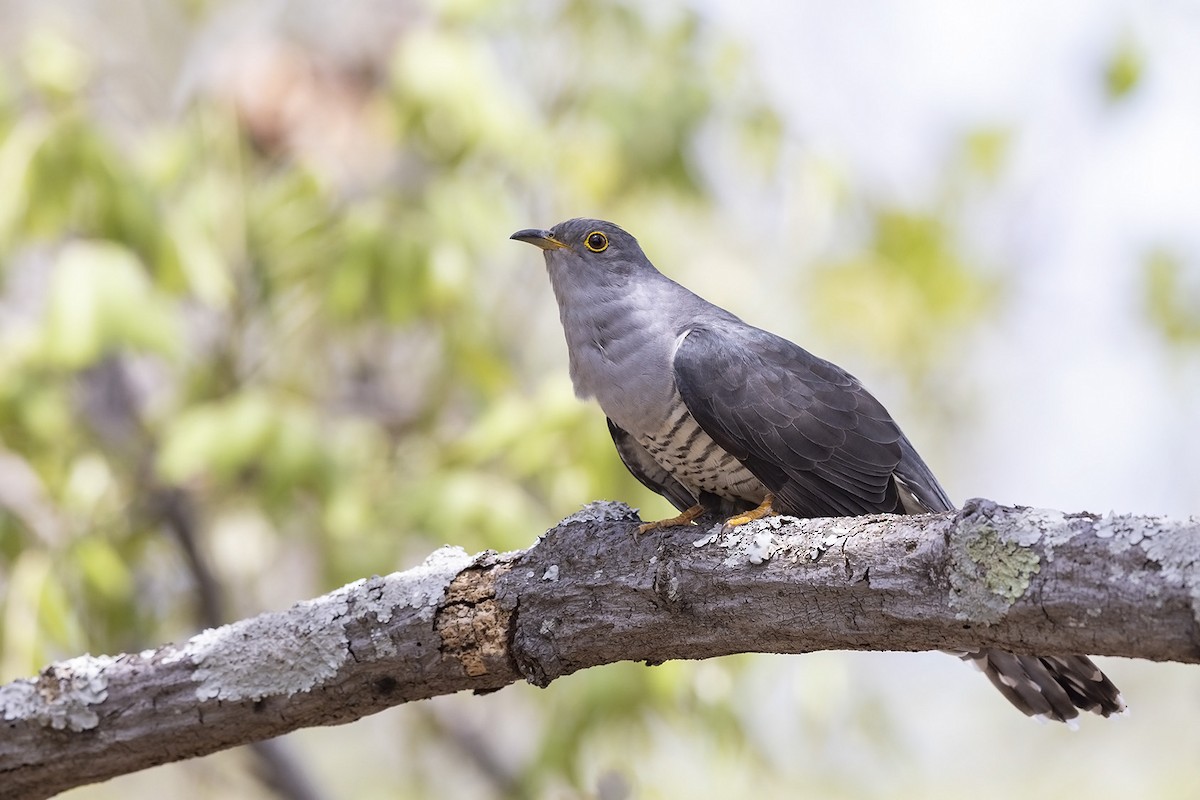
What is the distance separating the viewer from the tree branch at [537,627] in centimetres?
221

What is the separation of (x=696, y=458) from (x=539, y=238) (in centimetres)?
103

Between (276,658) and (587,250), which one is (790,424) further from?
(276,658)

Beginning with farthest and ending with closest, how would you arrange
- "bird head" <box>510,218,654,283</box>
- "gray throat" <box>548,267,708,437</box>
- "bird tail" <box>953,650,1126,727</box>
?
"bird head" <box>510,218,654,283</box>
"gray throat" <box>548,267,708,437</box>
"bird tail" <box>953,650,1126,727</box>

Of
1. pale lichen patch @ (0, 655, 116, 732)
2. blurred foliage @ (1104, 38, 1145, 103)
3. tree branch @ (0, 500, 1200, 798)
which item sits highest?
blurred foliage @ (1104, 38, 1145, 103)

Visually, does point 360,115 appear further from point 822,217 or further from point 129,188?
point 822,217

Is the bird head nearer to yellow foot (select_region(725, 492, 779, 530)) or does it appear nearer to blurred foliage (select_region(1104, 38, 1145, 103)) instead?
yellow foot (select_region(725, 492, 779, 530))

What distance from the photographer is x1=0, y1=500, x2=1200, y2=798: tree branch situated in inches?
87.1

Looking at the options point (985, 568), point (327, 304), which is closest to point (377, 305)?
point (327, 304)

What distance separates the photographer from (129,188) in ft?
14.9

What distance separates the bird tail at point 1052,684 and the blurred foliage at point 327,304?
4.69 ft

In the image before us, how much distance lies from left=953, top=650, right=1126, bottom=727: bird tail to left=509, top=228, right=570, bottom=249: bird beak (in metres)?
1.89

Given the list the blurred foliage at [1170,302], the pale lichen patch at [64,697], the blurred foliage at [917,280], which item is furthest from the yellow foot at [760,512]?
the blurred foliage at [1170,302]

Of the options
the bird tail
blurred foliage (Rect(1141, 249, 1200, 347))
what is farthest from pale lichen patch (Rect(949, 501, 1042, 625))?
blurred foliage (Rect(1141, 249, 1200, 347))

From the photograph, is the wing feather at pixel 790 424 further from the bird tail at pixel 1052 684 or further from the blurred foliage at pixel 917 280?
the blurred foliage at pixel 917 280
